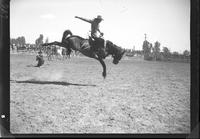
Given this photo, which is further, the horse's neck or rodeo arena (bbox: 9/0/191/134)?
the horse's neck

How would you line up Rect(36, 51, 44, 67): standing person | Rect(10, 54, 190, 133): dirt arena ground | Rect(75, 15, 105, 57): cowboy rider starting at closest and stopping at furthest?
Rect(10, 54, 190, 133): dirt arena ground < Rect(75, 15, 105, 57): cowboy rider < Rect(36, 51, 44, 67): standing person

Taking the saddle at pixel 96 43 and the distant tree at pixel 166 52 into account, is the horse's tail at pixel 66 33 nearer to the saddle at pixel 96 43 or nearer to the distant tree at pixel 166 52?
the saddle at pixel 96 43

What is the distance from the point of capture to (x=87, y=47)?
4371 mm

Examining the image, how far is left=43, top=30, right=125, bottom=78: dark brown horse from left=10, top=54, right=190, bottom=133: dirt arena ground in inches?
3.5

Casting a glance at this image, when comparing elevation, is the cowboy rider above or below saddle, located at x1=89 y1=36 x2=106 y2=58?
above

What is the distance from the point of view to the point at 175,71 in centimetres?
425

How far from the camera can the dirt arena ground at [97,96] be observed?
13.6 feet

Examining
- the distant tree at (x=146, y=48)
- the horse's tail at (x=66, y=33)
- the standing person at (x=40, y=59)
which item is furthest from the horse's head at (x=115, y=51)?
the standing person at (x=40, y=59)

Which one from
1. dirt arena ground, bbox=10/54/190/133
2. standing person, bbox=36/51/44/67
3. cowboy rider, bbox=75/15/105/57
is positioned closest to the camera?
dirt arena ground, bbox=10/54/190/133

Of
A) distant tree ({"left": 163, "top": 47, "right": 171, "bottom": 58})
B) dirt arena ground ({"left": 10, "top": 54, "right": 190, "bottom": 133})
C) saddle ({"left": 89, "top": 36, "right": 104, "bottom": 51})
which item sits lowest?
dirt arena ground ({"left": 10, "top": 54, "right": 190, "bottom": 133})

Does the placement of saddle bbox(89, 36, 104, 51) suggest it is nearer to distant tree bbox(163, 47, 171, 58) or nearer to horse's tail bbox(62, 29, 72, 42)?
horse's tail bbox(62, 29, 72, 42)

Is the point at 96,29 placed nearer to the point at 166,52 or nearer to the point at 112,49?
the point at 112,49

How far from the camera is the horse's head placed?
170 inches

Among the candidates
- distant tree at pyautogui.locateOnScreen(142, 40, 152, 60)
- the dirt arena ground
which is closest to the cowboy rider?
the dirt arena ground
